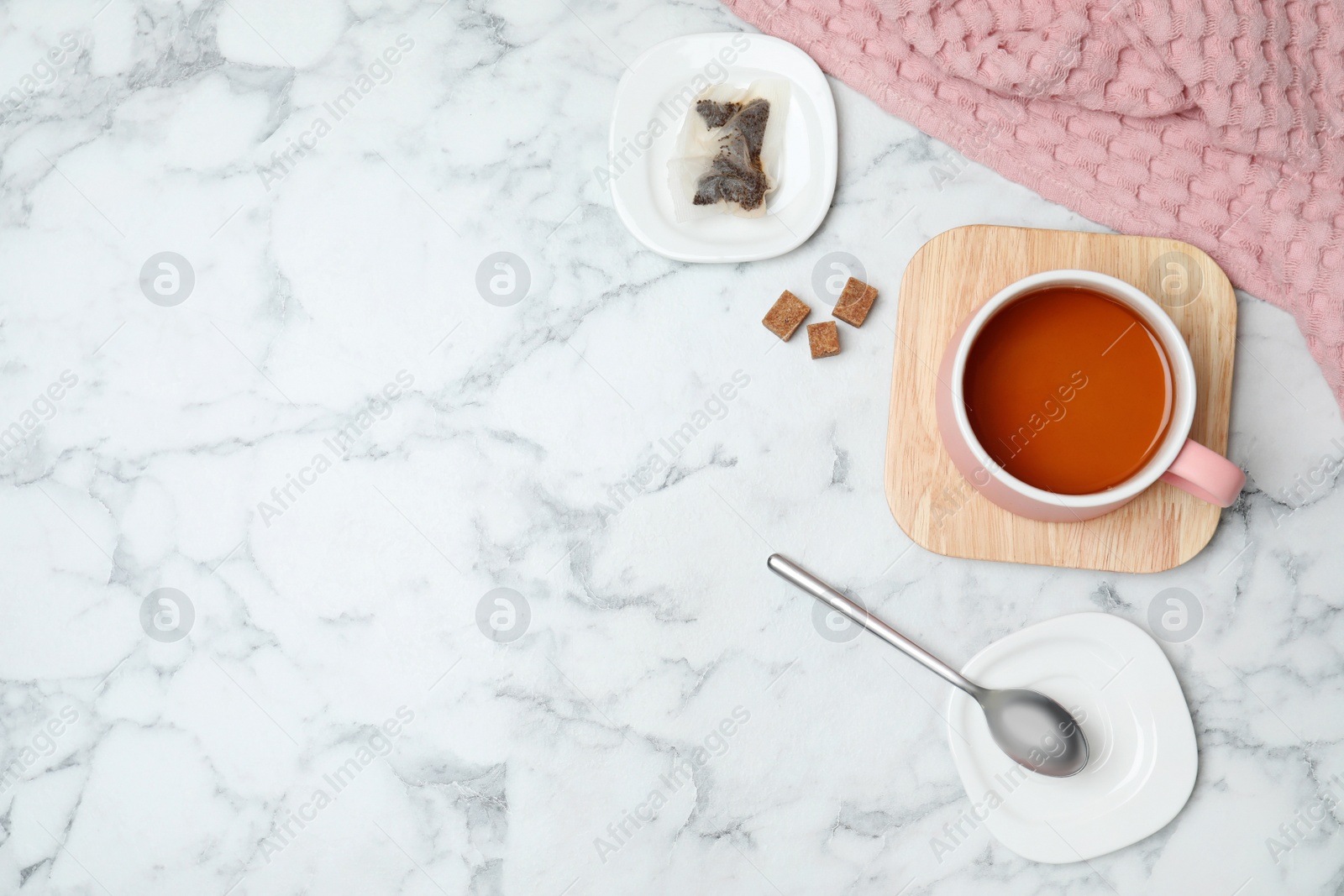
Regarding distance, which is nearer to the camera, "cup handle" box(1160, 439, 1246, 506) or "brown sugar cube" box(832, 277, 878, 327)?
"cup handle" box(1160, 439, 1246, 506)

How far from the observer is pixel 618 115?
747 millimetres

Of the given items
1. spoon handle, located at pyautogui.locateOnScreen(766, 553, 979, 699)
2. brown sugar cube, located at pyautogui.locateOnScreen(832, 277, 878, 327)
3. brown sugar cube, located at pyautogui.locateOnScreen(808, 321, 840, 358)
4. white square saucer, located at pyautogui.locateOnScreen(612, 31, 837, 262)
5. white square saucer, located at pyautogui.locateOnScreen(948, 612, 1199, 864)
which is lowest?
white square saucer, located at pyautogui.locateOnScreen(948, 612, 1199, 864)

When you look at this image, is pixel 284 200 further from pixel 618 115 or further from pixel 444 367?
pixel 618 115

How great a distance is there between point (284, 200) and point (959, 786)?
0.82 metres

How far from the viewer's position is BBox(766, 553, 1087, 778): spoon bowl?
2.23 ft

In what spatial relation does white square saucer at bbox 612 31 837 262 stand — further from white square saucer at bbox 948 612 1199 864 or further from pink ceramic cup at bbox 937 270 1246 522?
white square saucer at bbox 948 612 1199 864

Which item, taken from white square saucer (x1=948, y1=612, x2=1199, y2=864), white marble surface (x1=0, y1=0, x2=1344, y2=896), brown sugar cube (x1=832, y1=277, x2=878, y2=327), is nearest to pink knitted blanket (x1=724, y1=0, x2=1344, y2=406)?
white marble surface (x1=0, y1=0, x2=1344, y2=896)

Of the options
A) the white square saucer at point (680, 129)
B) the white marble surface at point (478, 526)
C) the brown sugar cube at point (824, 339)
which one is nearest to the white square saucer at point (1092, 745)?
the white marble surface at point (478, 526)

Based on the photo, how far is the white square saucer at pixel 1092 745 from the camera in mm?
710

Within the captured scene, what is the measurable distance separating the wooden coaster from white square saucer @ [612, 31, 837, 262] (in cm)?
12

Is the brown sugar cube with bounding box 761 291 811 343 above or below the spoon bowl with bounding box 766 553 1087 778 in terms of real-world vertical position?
above

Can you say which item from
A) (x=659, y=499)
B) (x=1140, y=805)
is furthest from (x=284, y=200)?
(x=1140, y=805)

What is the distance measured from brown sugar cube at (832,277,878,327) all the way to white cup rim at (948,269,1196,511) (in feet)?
0.42

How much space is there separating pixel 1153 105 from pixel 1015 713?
51 centimetres
